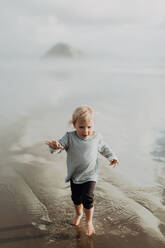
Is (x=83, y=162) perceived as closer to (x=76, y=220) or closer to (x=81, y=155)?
(x=81, y=155)

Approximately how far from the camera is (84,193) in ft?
11.4

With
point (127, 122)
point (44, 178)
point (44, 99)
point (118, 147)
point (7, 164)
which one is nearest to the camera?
point (44, 178)

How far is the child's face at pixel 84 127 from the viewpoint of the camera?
3283mm

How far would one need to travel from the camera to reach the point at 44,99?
1202cm

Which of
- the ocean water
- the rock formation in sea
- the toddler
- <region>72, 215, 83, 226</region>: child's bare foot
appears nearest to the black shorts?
the toddler

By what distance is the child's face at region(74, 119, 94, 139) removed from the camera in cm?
328

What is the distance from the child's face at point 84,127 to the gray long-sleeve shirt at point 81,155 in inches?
2.5

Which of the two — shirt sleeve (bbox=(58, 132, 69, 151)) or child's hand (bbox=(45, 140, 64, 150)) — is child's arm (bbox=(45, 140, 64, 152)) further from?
shirt sleeve (bbox=(58, 132, 69, 151))

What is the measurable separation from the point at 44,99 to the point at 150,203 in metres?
8.41

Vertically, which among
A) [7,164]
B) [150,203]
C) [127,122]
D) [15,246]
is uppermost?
[127,122]

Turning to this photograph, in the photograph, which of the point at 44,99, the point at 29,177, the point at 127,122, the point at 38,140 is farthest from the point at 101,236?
the point at 44,99

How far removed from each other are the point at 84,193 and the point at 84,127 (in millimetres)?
727

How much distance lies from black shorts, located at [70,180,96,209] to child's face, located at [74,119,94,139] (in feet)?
1.71

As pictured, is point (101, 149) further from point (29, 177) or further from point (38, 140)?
point (38, 140)
